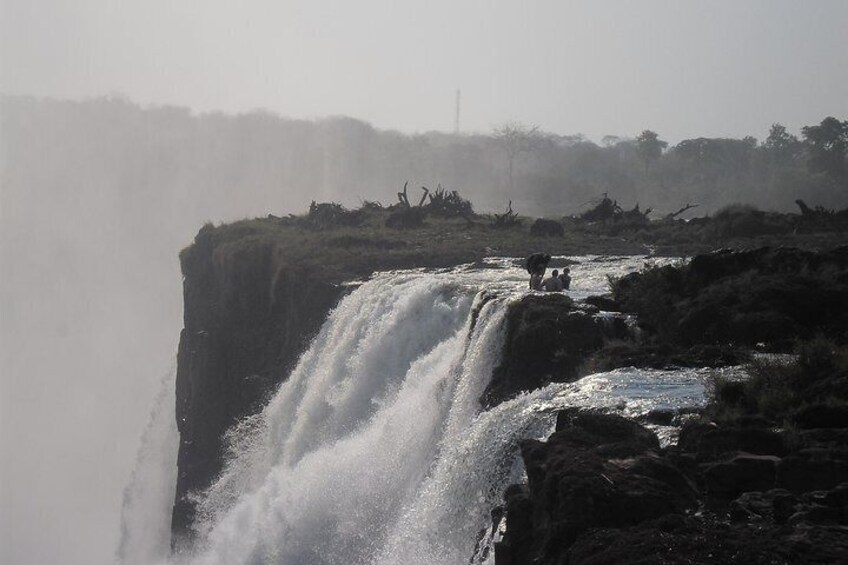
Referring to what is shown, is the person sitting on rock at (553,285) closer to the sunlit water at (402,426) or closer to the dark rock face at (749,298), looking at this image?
the sunlit water at (402,426)

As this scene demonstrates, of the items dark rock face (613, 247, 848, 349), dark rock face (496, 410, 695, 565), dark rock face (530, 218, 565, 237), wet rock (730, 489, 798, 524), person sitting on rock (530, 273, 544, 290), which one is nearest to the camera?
wet rock (730, 489, 798, 524)

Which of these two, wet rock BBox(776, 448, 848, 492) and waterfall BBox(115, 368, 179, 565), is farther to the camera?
waterfall BBox(115, 368, 179, 565)

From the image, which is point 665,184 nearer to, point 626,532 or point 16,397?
point 16,397

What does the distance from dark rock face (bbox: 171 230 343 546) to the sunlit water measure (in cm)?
316

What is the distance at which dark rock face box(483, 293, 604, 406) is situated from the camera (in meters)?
19.0

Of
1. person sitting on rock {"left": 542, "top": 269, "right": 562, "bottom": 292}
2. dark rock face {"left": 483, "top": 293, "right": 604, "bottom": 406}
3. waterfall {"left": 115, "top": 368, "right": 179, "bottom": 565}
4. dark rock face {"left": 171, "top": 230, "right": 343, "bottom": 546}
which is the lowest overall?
waterfall {"left": 115, "top": 368, "right": 179, "bottom": 565}

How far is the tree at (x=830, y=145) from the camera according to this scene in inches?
3196

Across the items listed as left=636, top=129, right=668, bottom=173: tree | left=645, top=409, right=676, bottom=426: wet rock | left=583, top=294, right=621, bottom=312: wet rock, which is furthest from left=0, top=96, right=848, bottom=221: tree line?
left=645, top=409, right=676, bottom=426: wet rock

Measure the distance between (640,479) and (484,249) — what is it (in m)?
28.8

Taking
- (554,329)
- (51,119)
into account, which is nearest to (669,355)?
(554,329)

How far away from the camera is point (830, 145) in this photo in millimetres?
82562

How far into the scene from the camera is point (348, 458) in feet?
73.8

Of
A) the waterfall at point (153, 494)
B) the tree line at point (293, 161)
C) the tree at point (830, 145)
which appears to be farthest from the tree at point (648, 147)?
the waterfall at point (153, 494)

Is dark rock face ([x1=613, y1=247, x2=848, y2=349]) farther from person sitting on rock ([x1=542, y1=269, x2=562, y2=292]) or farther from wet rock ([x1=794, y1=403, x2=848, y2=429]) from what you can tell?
wet rock ([x1=794, y1=403, x2=848, y2=429])
